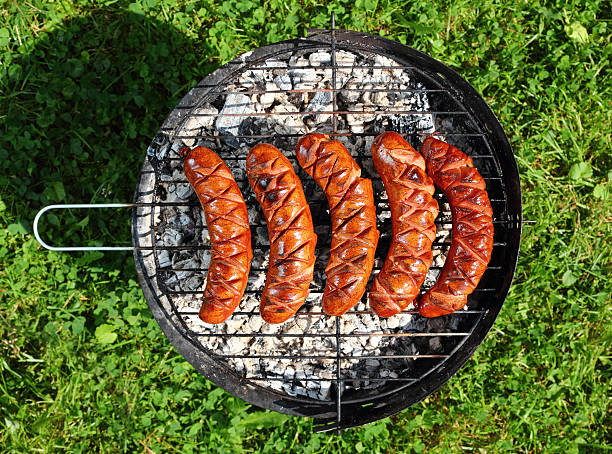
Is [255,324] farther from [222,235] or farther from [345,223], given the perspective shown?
[345,223]

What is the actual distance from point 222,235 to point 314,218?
87 cm

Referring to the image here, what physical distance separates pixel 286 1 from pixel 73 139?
2392 millimetres

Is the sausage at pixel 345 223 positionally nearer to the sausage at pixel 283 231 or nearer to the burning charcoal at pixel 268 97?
the sausage at pixel 283 231

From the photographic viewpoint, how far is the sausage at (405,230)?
3.27 metres

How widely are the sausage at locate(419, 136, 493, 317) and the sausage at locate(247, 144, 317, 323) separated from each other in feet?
3.23

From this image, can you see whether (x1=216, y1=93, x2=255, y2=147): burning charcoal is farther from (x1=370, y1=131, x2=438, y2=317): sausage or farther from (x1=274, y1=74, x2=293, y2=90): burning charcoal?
(x1=370, y1=131, x2=438, y2=317): sausage

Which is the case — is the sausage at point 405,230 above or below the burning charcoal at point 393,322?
above

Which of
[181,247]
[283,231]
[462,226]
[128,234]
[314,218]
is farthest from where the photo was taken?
[128,234]

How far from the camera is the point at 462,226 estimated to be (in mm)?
3365

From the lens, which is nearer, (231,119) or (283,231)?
(283,231)

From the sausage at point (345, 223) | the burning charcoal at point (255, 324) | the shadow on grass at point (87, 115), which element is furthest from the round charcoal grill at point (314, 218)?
the shadow on grass at point (87, 115)

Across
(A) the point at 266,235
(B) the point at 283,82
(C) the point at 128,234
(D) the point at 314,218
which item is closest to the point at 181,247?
(A) the point at 266,235

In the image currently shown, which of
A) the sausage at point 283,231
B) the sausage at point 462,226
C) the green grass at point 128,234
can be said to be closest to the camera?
the sausage at point 283,231

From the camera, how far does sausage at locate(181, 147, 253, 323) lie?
3.25 metres
